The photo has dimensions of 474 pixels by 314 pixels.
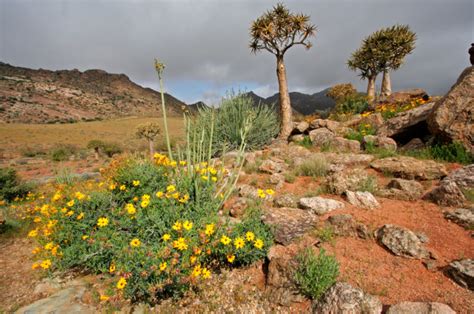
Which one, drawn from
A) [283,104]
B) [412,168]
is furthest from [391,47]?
[412,168]

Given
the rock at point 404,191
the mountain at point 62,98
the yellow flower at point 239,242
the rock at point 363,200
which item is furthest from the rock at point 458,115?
the mountain at point 62,98

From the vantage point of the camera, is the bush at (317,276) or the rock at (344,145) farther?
the rock at (344,145)

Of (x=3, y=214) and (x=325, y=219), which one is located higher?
(x=325, y=219)

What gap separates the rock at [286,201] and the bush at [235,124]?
11.7ft

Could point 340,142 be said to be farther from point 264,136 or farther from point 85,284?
point 85,284

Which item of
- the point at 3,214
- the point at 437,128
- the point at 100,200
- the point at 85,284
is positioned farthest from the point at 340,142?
the point at 3,214

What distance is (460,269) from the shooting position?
1.94m

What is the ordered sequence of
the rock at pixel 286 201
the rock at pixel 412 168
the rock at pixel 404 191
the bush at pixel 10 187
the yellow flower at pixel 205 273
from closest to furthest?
the yellow flower at pixel 205 273 → the rock at pixel 404 191 → the rock at pixel 286 201 → the rock at pixel 412 168 → the bush at pixel 10 187

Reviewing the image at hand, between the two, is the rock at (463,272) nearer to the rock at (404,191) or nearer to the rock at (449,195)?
the rock at (449,195)

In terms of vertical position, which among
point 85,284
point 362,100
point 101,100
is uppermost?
point 101,100

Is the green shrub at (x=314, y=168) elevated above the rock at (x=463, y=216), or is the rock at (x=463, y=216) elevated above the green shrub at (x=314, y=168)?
the green shrub at (x=314, y=168)

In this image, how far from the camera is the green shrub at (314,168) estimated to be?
186 inches

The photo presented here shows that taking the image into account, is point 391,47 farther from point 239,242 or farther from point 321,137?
point 239,242

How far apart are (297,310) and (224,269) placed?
34.2 inches
